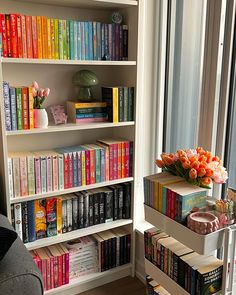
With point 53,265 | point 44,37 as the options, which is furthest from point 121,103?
point 53,265

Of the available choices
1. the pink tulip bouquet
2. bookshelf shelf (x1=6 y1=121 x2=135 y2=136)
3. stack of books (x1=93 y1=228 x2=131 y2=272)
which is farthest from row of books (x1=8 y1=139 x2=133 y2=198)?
stack of books (x1=93 y1=228 x2=131 y2=272)

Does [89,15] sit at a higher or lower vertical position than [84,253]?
higher

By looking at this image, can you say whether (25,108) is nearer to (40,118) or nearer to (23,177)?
(40,118)

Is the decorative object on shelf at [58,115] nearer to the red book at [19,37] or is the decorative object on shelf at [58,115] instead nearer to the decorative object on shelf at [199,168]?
the red book at [19,37]

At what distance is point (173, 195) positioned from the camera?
1.55 metres

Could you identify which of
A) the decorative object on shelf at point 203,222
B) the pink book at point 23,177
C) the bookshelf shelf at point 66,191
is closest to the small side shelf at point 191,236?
the decorative object on shelf at point 203,222

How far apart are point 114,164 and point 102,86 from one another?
526mm

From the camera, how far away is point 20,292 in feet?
4.17

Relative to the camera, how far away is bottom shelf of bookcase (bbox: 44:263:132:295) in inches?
83.0

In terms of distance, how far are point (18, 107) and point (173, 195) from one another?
3.01 feet

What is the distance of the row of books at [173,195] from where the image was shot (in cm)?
152

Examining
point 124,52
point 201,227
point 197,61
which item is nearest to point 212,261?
point 201,227

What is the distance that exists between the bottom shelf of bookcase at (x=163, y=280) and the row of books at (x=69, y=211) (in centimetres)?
49

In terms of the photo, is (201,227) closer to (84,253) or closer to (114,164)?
(114,164)
